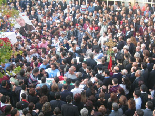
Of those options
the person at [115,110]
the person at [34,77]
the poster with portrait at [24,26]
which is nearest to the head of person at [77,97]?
the person at [115,110]

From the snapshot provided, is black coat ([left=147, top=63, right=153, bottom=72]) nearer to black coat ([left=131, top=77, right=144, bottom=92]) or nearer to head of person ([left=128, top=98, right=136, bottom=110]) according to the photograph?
black coat ([left=131, top=77, right=144, bottom=92])

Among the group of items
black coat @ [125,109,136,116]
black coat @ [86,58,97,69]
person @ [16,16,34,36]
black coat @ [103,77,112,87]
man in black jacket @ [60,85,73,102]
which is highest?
person @ [16,16,34,36]

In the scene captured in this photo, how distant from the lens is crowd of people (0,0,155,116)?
755 cm

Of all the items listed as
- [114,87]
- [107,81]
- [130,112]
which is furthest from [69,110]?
[107,81]

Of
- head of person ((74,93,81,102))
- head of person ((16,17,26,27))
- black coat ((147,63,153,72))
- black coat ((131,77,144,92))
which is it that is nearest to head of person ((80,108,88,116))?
head of person ((74,93,81,102))

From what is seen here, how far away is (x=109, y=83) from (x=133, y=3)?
40.3ft

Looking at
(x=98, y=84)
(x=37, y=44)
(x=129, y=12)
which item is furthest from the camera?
(x=129, y=12)

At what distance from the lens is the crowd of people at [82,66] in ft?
24.8

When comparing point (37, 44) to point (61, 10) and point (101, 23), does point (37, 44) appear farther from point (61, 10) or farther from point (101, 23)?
point (61, 10)

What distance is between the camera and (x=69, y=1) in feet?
71.0

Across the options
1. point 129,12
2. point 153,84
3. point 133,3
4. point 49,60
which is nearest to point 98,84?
point 153,84

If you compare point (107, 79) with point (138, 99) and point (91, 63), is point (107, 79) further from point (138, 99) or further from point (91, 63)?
point (91, 63)

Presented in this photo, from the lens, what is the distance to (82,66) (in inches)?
417

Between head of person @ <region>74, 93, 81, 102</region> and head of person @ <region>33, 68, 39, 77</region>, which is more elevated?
head of person @ <region>33, 68, 39, 77</region>
